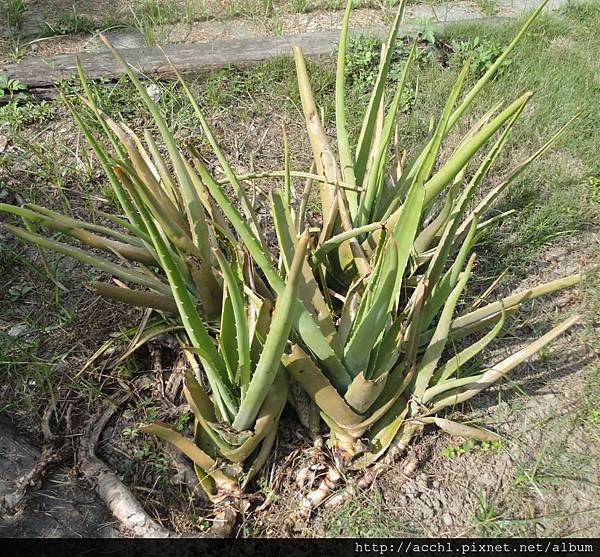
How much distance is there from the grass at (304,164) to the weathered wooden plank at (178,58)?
0.08 metres

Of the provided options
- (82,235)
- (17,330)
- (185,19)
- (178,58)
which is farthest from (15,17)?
(82,235)

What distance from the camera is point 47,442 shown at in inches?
63.7

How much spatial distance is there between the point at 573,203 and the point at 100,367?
5.96 ft

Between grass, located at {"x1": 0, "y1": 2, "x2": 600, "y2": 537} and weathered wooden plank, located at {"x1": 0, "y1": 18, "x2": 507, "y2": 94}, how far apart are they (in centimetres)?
8

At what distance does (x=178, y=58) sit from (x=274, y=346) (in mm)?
2028

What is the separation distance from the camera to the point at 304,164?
2.43 m

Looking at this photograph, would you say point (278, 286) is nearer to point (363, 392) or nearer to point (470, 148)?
point (363, 392)

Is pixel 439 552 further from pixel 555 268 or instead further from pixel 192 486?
pixel 555 268

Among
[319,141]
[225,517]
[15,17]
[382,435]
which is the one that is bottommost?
[225,517]

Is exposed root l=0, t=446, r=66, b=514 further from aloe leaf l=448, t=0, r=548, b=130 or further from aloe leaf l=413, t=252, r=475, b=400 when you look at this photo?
aloe leaf l=448, t=0, r=548, b=130

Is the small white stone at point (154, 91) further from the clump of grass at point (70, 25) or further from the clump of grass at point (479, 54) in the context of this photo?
the clump of grass at point (479, 54)

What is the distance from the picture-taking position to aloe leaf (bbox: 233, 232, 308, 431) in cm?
97

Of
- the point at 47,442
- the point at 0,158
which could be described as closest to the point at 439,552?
the point at 47,442

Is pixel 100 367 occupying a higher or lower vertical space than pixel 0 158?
lower
